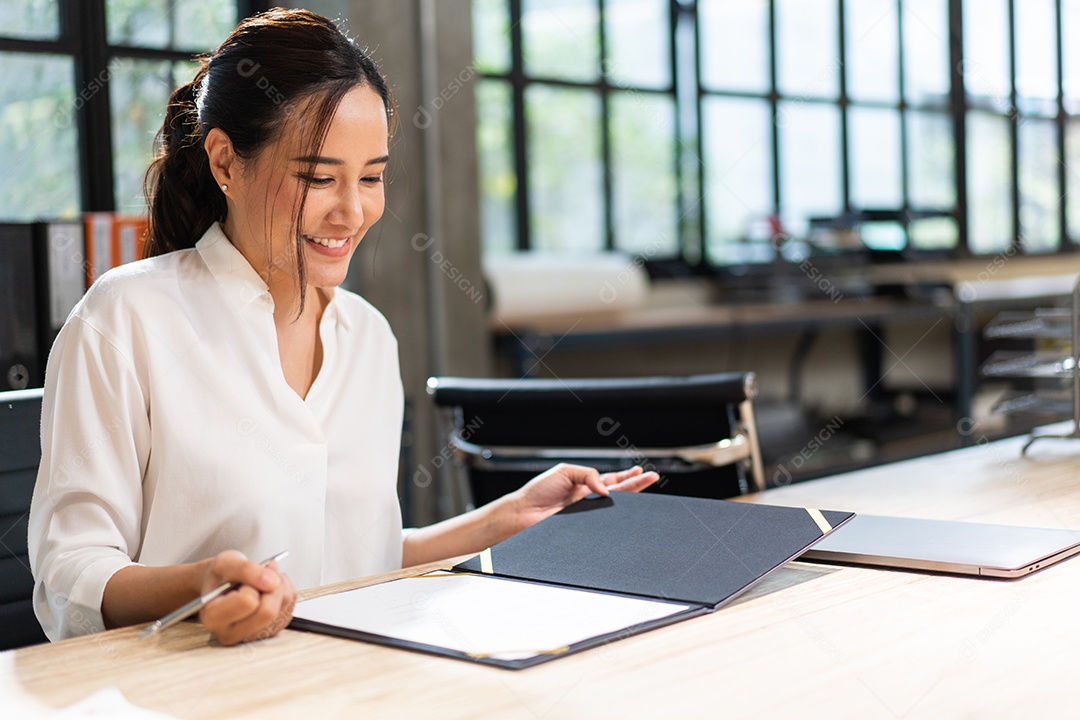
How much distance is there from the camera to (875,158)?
259 inches

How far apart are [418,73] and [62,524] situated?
2.85 metres

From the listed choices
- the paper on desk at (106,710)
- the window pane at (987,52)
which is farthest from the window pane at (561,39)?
the paper on desk at (106,710)

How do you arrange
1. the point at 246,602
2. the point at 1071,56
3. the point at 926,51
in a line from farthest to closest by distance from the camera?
the point at 1071,56 < the point at 926,51 < the point at 246,602

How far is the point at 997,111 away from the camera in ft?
24.0

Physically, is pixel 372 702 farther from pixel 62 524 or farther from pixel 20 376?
pixel 20 376

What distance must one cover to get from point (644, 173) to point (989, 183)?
9.83 feet

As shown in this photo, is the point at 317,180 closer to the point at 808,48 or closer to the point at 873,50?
the point at 808,48

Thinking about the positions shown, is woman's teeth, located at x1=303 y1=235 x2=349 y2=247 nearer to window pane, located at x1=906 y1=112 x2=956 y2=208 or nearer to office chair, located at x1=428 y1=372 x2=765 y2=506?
office chair, located at x1=428 y1=372 x2=765 y2=506

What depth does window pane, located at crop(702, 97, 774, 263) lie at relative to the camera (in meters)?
5.67

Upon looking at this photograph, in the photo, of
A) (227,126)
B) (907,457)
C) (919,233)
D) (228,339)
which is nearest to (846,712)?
(228,339)

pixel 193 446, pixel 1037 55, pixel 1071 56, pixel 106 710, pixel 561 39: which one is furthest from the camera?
pixel 1071 56

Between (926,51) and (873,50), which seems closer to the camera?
(873,50)

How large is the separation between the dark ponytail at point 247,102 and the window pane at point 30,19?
1.91 m

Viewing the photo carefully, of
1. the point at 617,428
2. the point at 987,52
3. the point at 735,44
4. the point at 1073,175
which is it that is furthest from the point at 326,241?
the point at 1073,175
